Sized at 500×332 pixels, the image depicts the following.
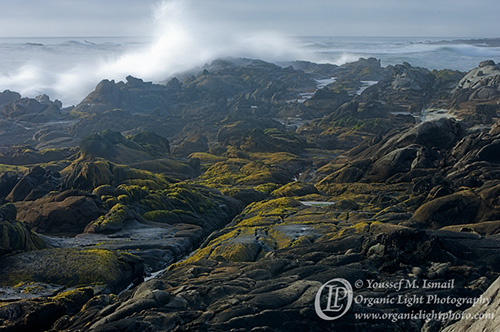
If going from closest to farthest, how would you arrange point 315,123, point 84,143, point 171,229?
point 171,229
point 84,143
point 315,123

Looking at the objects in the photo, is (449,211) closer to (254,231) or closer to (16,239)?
(254,231)

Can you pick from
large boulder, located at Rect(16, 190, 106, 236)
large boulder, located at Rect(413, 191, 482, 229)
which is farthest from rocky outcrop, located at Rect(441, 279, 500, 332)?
large boulder, located at Rect(16, 190, 106, 236)

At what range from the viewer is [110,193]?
4900 cm

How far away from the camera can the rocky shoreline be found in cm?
2158

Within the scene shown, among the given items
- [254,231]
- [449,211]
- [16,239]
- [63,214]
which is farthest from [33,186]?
[449,211]

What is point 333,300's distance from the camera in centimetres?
2145

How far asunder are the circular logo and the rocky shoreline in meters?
0.11

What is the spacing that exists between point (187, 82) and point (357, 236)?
161640mm

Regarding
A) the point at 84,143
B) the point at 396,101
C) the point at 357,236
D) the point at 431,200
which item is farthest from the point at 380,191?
the point at 396,101

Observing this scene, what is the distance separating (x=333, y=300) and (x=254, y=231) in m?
17.3

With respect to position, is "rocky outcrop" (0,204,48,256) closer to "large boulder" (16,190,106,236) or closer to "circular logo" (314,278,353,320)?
"large boulder" (16,190,106,236)

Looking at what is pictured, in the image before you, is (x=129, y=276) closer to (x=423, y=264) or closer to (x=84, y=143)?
(x=423, y=264)

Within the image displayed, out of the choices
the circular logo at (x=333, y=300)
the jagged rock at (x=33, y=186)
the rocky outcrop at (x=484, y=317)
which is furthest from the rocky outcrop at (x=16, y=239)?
the rocky outcrop at (x=484, y=317)

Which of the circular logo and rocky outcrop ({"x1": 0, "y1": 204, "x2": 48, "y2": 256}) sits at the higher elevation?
the circular logo
